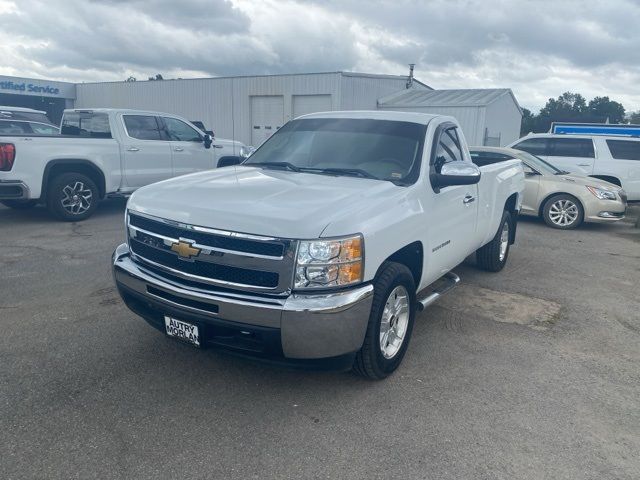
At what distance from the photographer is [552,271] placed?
695cm

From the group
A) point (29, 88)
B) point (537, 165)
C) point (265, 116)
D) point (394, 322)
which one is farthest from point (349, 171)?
point (29, 88)

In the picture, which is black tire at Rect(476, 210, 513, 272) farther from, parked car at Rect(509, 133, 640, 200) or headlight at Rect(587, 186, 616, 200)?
parked car at Rect(509, 133, 640, 200)

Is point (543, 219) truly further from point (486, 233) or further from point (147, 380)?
point (147, 380)

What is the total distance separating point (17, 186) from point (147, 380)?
19.9 feet

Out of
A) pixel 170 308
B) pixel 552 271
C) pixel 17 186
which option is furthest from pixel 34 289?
pixel 552 271

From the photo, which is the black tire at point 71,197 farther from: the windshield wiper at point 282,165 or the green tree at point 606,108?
the green tree at point 606,108

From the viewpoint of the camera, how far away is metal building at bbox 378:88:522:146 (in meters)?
22.4

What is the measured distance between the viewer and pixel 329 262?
9.89ft

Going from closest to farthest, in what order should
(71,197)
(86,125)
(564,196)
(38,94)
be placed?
(71,197) → (86,125) → (564,196) → (38,94)

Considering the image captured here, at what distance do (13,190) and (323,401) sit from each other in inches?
276

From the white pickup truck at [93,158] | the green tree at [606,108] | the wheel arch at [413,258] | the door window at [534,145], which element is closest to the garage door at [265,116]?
the door window at [534,145]

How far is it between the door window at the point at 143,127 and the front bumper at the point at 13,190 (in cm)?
212

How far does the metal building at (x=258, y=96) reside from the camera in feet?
77.6

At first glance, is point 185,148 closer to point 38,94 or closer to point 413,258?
point 413,258
